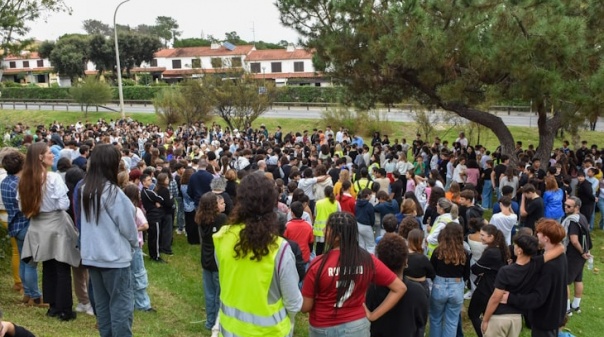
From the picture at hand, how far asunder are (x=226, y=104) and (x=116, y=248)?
24.2m

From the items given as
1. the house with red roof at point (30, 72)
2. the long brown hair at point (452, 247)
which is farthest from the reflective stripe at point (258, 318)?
the house with red roof at point (30, 72)

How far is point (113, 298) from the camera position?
4.39m

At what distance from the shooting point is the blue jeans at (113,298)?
4.34 m

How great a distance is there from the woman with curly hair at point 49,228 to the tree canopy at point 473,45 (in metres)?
8.39

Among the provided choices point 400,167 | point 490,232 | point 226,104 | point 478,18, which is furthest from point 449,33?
point 226,104

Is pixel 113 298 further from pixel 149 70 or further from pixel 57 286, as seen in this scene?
pixel 149 70

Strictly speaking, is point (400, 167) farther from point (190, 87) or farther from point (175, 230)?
point (190, 87)

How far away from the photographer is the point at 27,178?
510cm

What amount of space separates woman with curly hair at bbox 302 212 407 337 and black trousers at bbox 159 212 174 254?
6.09 meters

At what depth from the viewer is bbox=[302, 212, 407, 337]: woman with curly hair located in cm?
373

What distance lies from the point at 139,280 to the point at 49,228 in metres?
1.57

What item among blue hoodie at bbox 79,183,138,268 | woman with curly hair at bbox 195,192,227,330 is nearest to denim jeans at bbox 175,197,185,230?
woman with curly hair at bbox 195,192,227,330

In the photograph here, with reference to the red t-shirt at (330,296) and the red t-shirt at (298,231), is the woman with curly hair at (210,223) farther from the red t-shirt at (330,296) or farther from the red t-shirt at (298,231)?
the red t-shirt at (330,296)

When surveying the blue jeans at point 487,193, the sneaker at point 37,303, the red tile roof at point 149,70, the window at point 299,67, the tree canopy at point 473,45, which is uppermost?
the red tile roof at point 149,70
